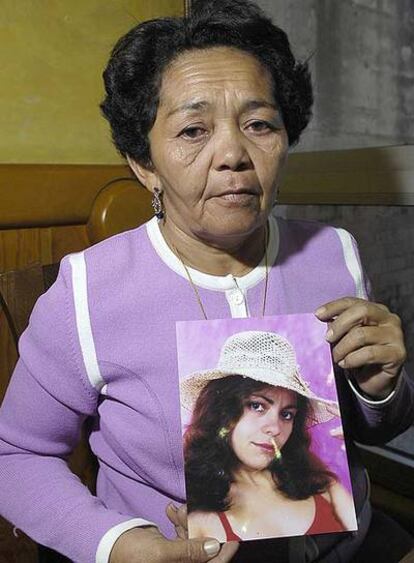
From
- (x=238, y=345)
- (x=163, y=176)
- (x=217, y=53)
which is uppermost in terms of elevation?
(x=217, y=53)

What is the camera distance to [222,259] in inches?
39.4

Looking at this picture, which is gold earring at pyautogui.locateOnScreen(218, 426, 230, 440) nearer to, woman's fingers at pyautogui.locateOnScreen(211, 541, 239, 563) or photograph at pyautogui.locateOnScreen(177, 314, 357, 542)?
photograph at pyautogui.locateOnScreen(177, 314, 357, 542)

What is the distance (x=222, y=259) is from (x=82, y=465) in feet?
1.77

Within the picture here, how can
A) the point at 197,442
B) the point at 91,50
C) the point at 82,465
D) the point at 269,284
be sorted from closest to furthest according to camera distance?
the point at 197,442 → the point at 269,284 → the point at 82,465 → the point at 91,50

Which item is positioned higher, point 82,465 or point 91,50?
point 91,50

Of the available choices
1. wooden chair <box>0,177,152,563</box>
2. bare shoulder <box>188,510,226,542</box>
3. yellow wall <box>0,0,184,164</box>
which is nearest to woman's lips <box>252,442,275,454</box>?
bare shoulder <box>188,510,226,542</box>

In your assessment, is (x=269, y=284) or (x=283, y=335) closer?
(x=283, y=335)

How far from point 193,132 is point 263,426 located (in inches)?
17.6

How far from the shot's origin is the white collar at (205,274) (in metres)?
0.98

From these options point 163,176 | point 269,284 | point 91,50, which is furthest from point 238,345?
point 91,50

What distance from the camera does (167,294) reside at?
0.96 m

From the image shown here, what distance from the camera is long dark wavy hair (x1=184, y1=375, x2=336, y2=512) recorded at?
77cm

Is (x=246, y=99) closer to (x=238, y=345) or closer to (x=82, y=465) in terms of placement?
(x=238, y=345)

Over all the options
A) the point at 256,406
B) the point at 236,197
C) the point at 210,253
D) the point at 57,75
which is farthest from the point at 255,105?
the point at 57,75
